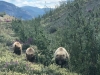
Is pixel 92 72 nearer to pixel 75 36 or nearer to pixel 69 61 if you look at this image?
pixel 69 61

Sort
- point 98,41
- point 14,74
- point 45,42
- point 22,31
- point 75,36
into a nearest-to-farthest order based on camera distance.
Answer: point 14,74 < point 98,41 < point 75,36 < point 45,42 < point 22,31

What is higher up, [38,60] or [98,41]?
[98,41]

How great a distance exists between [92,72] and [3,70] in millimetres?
9487

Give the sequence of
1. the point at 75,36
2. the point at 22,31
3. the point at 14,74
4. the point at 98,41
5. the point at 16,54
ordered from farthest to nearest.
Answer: the point at 22,31 → the point at 16,54 → the point at 75,36 → the point at 98,41 → the point at 14,74

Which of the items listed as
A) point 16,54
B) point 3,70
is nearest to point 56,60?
point 3,70

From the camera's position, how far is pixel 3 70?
944 inches

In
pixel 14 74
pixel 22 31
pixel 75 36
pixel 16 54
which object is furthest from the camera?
pixel 22 31

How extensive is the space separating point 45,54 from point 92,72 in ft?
23.3

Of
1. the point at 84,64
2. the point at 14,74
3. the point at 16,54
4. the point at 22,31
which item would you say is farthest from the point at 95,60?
the point at 22,31

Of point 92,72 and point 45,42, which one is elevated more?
point 45,42

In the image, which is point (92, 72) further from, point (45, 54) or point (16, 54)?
point (16, 54)

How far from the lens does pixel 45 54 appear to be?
33125 millimetres

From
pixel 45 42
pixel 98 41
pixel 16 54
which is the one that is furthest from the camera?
pixel 16 54

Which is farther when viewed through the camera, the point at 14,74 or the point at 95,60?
the point at 95,60
